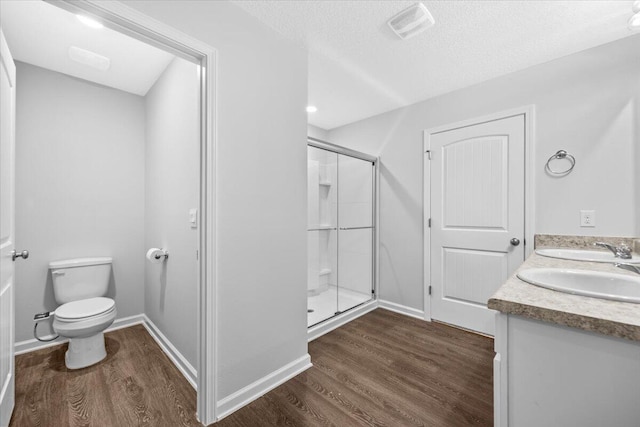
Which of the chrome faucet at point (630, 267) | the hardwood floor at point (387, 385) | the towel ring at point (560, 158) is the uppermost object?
the towel ring at point (560, 158)

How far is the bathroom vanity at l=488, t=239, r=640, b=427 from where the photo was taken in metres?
0.64

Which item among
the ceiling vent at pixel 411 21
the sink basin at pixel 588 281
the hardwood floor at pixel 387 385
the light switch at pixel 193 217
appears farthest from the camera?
the light switch at pixel 193 217

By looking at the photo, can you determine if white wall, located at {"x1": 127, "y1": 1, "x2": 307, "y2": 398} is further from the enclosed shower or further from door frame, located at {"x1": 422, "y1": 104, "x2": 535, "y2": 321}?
door frame, located at {"x1": 422, "y1": 104, "x2": 535, "y2": 321}

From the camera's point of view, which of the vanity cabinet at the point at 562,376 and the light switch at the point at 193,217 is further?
the light switch at the point at 193,217

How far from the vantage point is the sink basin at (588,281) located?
102 cm

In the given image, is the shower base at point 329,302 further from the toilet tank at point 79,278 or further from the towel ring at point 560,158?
the towel ring at point 560,158

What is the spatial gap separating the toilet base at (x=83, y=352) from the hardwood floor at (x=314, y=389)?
0.05 metres


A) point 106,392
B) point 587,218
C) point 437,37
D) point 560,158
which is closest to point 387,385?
point 106,392

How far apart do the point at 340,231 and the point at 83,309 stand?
2.36m

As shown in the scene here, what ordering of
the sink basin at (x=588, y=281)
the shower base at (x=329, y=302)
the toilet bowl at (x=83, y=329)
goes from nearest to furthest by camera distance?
the sink basin at (x=588, y=281)
the toilet bowl at (x=83, y=329)
the shower base at (x=329, y=302)

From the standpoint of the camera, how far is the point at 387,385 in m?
1.72

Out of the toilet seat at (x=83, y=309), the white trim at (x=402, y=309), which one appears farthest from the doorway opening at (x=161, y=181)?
Answer: the white trim at (x=402, y=309)

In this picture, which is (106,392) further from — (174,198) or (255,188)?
(255,188)

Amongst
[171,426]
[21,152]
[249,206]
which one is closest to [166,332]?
[171,426]
